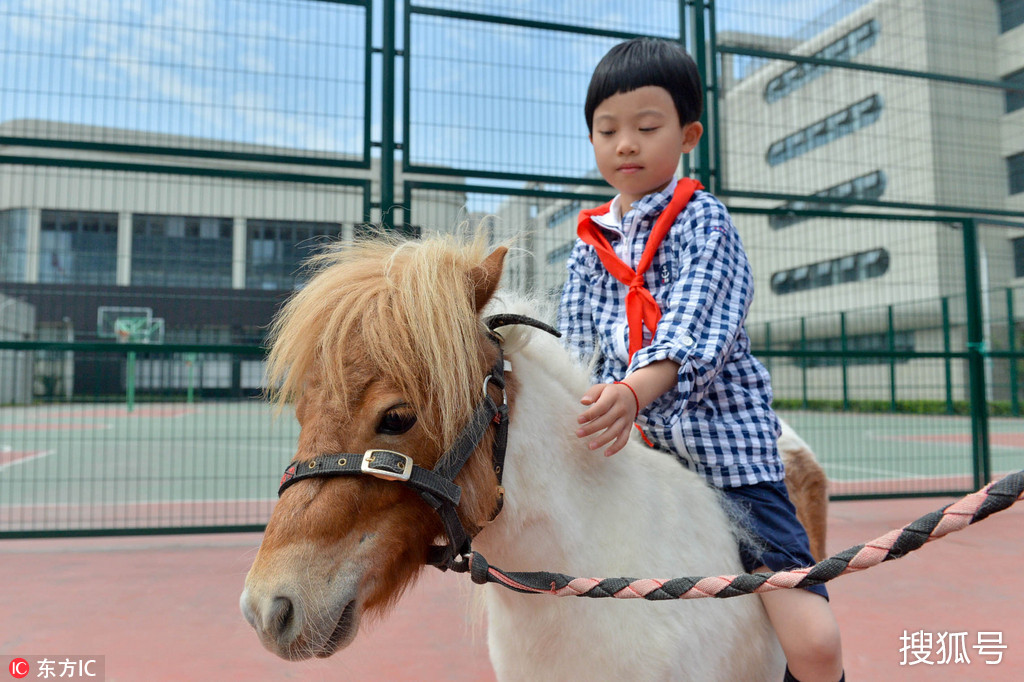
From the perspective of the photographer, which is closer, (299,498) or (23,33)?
(299,498)

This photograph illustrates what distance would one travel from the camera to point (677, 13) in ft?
16.9

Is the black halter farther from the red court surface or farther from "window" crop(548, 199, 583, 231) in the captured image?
"window" crop(548, 199, 583, 231)

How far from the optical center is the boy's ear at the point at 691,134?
1491 mm

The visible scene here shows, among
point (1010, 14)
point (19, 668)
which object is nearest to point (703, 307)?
point (19, 668)

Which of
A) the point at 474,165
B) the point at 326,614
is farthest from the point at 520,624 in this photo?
the point at 474,165

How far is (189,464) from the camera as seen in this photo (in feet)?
26.1

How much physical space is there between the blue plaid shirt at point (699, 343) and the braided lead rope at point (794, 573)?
338 millimetres

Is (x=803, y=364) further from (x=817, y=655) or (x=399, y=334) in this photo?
(x=399, y=334)

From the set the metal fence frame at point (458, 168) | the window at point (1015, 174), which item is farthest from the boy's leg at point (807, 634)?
the window at point (1015, 174)

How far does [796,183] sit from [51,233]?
5.97 metres

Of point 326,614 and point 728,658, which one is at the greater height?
point 326,614

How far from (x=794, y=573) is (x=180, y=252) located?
4719mm

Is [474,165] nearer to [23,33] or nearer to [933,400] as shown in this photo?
[23,33]

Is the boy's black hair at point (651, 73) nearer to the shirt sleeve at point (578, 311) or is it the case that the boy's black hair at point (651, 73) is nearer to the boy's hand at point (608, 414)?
the shirt sleeve at point (578, 311)
